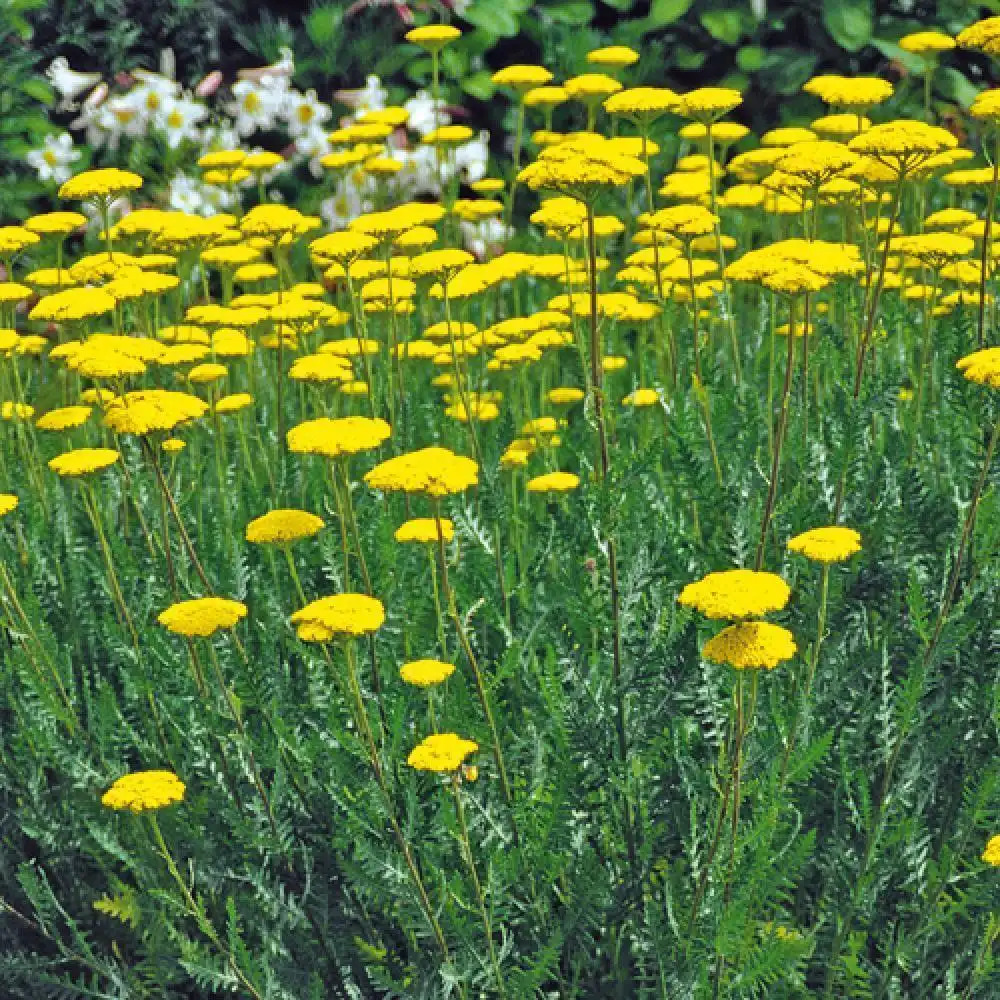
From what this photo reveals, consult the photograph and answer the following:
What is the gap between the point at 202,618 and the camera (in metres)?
2.05

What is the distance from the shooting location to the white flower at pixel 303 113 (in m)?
5.04

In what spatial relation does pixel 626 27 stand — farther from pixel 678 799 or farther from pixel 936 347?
pixel 678 799

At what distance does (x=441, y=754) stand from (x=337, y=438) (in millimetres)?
431

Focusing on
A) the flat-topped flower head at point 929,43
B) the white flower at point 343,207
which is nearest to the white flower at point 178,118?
the white flower at point 343,207

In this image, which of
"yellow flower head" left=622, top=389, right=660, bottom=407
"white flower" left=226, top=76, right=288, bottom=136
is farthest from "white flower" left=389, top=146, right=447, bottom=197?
"yellow flower head" left=622, top=389, right=660, bottom=407

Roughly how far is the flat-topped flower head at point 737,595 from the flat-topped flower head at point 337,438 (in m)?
0.46

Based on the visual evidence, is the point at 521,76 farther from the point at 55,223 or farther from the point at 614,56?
the point at 55,223

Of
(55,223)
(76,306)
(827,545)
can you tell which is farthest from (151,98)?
(827,545)

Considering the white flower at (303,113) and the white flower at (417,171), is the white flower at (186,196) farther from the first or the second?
the white flower at (417,171)

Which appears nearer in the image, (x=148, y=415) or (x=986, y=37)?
(x=148, y=415)

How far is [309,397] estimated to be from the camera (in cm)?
379

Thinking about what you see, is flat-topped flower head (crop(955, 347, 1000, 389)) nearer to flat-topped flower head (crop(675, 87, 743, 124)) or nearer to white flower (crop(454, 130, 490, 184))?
flat-topped flower head (crop(675, 87, 743, 124))

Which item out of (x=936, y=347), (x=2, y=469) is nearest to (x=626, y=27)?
(x=936, y=347)

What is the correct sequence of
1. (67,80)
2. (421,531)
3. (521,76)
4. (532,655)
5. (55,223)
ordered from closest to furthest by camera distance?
(421,531), (532,655), (55,223), (521,76), (67,80)
